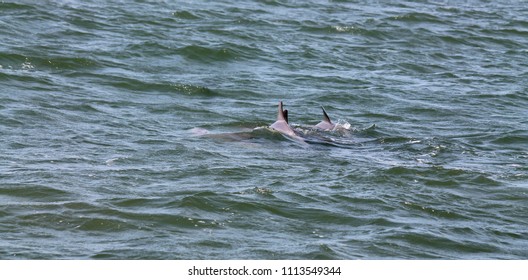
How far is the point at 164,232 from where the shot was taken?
9188 mm

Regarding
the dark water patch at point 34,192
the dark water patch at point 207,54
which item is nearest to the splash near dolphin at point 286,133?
the dark water patch at point 34,192

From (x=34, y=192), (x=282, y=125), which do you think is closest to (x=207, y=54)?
(x=282, y=125)

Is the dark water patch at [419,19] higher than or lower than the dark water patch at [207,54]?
higher

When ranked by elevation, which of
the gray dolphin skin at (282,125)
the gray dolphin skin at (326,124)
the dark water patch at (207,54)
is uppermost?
the gray dolphin skin at (282,125)

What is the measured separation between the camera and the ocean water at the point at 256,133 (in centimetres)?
933

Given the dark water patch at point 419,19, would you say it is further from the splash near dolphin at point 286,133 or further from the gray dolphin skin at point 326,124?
the splash near dolphin at point 286,133

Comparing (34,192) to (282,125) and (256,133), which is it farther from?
(282,125)

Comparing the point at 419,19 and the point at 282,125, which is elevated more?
the point at 282,125

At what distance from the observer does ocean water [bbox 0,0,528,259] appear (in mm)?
9328

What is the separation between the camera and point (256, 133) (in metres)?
13.1

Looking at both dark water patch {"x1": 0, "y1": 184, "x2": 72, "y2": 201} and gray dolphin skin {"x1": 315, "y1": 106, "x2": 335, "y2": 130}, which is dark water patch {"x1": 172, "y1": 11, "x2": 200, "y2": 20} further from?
dark water patch {"x1": 0, "y1": 184, "x2": 72, "y2": 201}

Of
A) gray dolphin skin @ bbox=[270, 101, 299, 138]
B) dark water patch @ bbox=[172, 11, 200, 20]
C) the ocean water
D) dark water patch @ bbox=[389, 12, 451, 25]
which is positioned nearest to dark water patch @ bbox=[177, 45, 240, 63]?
the ocean water

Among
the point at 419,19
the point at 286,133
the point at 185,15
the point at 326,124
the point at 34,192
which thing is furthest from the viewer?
the point at 419,19

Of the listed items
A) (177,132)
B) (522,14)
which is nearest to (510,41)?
(522,14)
